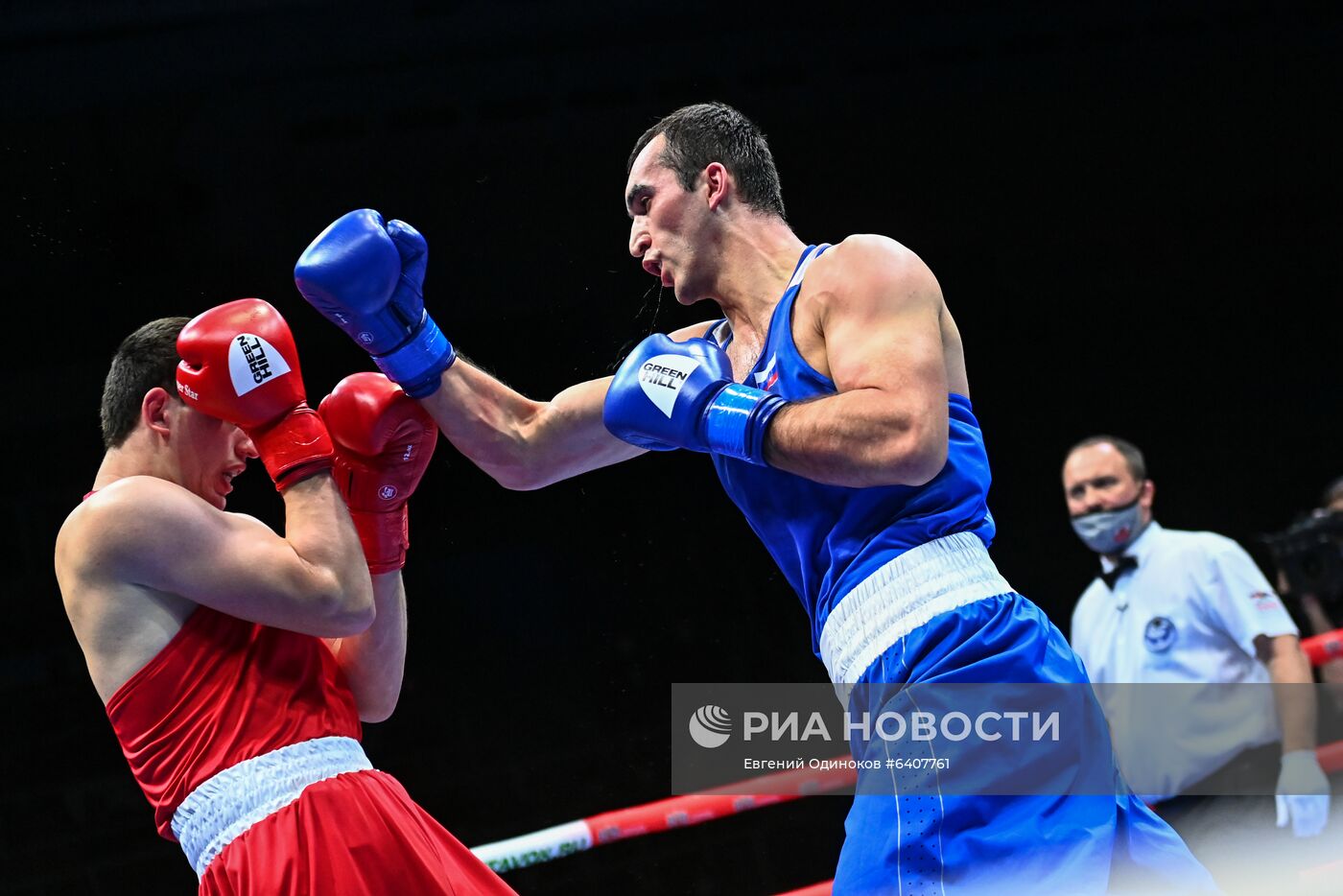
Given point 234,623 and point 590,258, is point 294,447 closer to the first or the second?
point 234,623

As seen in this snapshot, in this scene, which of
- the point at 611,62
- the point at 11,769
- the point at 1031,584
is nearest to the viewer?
the point at 11,769

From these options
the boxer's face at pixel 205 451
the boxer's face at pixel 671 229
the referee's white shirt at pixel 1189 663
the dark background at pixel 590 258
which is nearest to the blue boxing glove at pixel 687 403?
the boxer's face at pixel 671 229

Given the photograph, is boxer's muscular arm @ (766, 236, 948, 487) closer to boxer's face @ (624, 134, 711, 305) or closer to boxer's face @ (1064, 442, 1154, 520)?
boxer's face @ (624, 134, 711, 305)

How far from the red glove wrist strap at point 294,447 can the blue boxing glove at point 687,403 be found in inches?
18.1

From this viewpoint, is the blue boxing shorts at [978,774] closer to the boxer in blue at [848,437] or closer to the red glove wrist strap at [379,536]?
the boxer in blue at [848,437]

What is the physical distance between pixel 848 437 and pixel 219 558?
0.96m

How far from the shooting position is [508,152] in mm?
5934

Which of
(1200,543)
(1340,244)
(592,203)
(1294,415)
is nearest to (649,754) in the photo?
(592,203)

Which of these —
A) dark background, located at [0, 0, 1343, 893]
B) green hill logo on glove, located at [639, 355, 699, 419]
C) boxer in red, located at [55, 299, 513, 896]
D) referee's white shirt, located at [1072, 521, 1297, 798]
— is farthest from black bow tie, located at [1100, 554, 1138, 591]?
boxer in red, located at [55, 299, 513, 896]

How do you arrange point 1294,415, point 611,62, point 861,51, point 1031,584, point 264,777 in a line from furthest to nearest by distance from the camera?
1. point 1294,415
2. point 1031,584
3. point 861,51
4. point 611,62
5. point 264,777

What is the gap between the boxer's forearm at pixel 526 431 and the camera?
229cm

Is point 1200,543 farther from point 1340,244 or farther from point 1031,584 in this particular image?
point 1340,244

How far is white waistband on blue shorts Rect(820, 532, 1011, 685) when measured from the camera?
1820 millimetres

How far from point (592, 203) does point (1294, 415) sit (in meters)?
5.21
